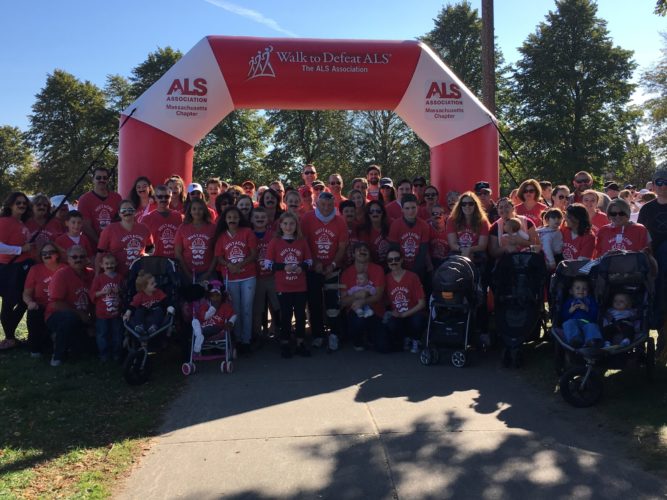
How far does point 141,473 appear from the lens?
3.42 m

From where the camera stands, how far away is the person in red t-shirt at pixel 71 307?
586cm

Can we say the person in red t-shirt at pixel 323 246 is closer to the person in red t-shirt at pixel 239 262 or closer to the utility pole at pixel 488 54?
the person in red t-shirt at pixel 239 262

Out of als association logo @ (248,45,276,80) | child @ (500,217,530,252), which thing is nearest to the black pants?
child @ (500,217,530,252)

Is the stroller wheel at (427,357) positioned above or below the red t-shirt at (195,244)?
below

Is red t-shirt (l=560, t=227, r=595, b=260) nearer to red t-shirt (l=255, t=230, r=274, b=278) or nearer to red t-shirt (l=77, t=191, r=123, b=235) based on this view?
red t-shirt (l=255, t=230, r=274, b=278)

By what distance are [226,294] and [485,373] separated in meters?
2.87

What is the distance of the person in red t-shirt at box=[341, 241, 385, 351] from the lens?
6.31 m

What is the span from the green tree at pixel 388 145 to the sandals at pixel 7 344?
27.3 metres

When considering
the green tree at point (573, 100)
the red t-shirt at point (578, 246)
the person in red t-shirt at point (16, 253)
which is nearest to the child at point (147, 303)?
the person in red t-shirt at point (16, 253)

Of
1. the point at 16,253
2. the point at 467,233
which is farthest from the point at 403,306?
the point at 16,253

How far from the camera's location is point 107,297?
5.87 metres

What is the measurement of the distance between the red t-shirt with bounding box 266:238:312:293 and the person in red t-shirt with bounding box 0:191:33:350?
2.96m

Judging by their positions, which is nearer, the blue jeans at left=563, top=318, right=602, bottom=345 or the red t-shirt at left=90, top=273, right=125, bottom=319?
the blue jeans at left=563, top=318, right=602, bottom=345

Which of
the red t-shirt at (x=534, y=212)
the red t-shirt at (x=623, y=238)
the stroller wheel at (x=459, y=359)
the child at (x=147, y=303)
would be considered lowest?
the stroller wheel at (x=459, y=359)
